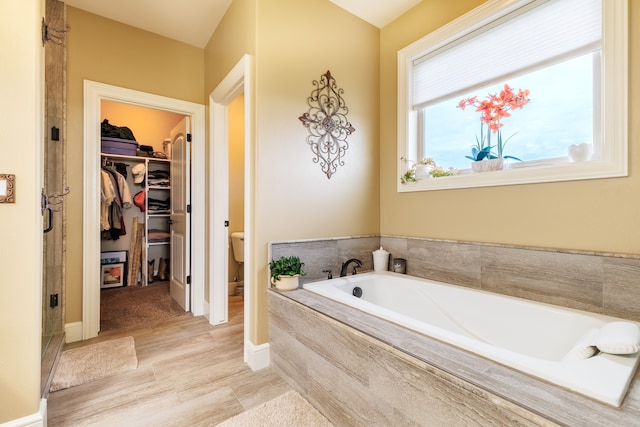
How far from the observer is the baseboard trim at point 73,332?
2.36 metres

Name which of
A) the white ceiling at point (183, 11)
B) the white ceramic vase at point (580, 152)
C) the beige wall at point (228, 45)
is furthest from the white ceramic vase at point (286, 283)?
the white ceiling at point (183, 11)

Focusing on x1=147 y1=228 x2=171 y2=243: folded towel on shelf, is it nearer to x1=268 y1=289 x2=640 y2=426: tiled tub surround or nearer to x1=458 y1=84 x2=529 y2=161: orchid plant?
x1=268 y1=289 x2=640 y2=426: tiled tub surround

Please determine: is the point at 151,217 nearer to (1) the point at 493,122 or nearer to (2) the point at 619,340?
(1) the point at 493,122

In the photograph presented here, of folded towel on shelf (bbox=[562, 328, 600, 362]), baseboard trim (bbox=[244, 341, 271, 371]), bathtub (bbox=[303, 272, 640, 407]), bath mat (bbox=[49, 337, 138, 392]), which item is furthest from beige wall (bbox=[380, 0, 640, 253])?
bath mat (bbox=[49, 337, 138, 392])

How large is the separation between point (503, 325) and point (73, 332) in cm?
316

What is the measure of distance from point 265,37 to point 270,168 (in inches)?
35.4

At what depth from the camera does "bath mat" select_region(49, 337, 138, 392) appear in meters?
1.83

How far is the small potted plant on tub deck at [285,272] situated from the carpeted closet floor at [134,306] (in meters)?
1.65

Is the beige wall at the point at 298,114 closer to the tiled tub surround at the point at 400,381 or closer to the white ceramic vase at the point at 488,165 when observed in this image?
the tiled tub surround at the point at 400,381

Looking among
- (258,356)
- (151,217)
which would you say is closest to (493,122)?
(258,356)

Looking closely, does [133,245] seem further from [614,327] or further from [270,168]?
[614,327]

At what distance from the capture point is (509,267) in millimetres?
1809

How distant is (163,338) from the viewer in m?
2.43

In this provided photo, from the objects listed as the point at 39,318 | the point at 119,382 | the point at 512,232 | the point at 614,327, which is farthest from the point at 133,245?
the point at 614,327
